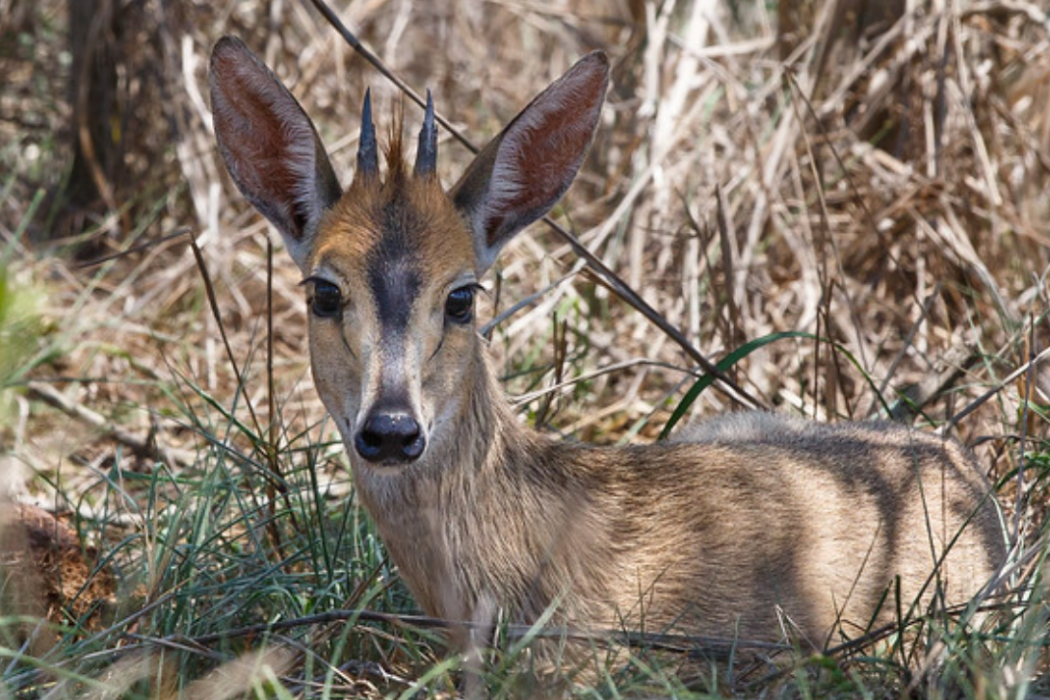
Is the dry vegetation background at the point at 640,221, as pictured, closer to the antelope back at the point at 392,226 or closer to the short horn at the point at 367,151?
the antelope back at the point at 392,226

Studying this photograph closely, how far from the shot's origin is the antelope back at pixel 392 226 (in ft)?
11.1

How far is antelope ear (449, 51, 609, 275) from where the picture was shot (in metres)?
3.75

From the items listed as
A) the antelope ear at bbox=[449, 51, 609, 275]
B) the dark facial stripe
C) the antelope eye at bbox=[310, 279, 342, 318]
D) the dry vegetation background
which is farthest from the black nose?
the dry vegetation background

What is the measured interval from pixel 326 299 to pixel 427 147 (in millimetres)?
451

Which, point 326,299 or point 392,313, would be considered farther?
point 326,299

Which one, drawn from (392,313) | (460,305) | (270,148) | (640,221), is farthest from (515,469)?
(640,221)

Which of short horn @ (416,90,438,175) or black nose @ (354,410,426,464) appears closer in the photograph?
black nose @ (354,410,426,464)

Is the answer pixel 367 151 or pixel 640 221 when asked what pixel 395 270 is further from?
pixel 640 221

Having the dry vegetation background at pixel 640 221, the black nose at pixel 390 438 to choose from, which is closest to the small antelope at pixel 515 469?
the black nose at pixel 390 438

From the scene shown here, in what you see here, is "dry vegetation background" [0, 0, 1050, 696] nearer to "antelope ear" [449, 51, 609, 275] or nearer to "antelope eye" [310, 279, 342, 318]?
"antelope ear" [449, 51, 609, 275]

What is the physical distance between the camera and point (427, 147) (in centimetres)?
365

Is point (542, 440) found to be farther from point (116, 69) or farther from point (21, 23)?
point (21, 23)

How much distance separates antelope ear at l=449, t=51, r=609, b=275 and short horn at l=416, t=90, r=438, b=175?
0.39ft

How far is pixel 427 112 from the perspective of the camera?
11.8ft
